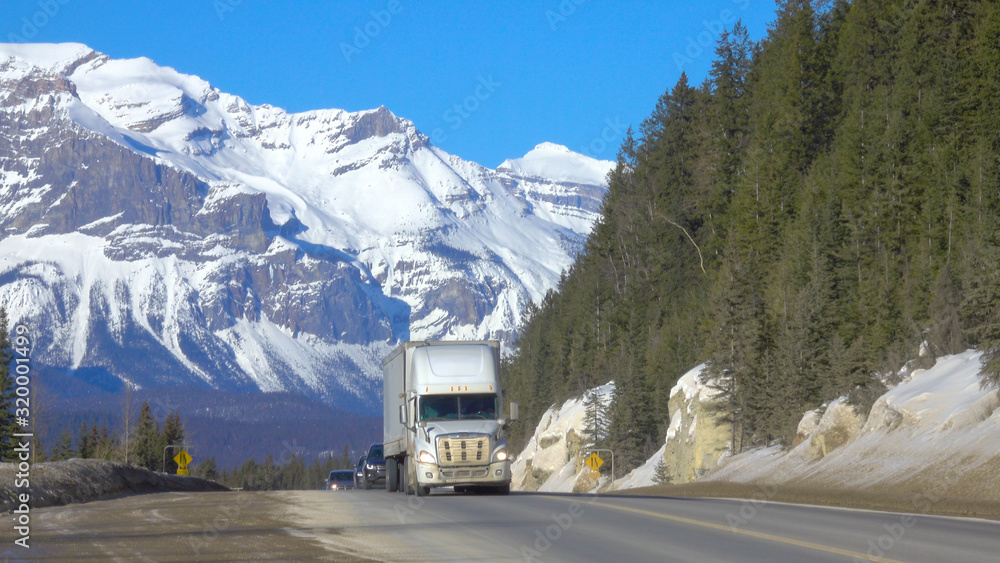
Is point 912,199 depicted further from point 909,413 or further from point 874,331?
point 909,413

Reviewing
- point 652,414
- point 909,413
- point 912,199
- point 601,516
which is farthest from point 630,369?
point 601,516

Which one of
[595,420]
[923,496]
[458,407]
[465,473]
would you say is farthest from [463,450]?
[595,420]

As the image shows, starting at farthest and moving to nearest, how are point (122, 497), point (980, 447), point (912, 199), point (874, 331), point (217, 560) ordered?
point (912, 199), point (874, 331), point (122, 497), point (980, 447), point (217, 560)

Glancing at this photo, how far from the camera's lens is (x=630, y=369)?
7412cm

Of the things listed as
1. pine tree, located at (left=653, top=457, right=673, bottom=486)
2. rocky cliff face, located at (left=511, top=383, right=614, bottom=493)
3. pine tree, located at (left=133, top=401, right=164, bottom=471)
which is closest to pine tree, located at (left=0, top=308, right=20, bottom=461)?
pine tree, located at (left=133, top=401, right=164, bottom=471)

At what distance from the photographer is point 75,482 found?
30.3 meters

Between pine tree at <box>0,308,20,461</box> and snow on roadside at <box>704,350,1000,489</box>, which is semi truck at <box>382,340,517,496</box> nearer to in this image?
snow on roadside at <box>704,350,1000,489</box>

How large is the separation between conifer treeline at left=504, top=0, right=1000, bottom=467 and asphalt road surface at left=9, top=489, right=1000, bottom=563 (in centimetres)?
1288

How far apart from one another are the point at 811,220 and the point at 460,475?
3407 cm

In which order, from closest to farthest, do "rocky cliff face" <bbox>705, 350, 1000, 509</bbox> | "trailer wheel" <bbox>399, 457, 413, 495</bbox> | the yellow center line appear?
the yellow center line < "rocky cliff face" <bbox>705, 350, 1000, 509</bbox> < "trailer wheel" <bbox>399, 457, 413, 495</bbox>

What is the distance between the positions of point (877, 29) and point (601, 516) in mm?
56819

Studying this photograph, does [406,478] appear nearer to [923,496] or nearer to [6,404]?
[923,496]

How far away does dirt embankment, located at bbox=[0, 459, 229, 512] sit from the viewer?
25.9 metres

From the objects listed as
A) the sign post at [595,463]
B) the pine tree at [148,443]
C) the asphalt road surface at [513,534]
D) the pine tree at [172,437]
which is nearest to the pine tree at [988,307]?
the asphalt road surface at [513,534]
